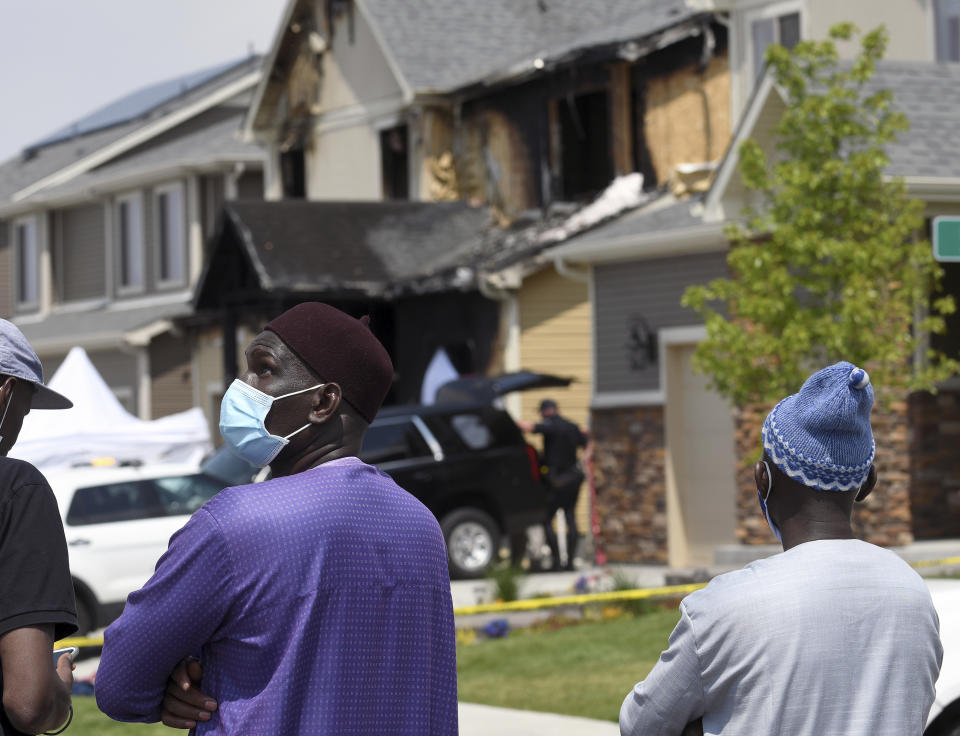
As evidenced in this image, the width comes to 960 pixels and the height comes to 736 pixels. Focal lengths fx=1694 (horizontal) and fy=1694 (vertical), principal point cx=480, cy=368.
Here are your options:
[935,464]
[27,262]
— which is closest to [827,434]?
[935,464]

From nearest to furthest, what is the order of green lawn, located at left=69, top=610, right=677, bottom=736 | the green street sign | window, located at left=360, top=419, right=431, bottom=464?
the green street sign → green lawn, located at left=69, top=610, right=677, bottom=736 → window, located at left=360, top=419, right=431, bottom=464

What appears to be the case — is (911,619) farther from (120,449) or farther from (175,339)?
(175,339)

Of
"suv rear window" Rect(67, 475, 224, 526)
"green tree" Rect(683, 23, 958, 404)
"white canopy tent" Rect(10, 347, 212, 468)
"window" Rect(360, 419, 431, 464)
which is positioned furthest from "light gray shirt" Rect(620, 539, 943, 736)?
"white canopy tent" Rect(10, 347, 212, 468)

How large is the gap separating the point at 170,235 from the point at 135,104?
884cm

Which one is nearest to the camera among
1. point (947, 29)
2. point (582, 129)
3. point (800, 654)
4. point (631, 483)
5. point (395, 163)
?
point (800, 654)

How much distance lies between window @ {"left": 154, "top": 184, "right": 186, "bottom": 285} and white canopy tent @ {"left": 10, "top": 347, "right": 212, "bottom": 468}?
437 inches

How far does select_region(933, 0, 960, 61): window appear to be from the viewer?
1959cm

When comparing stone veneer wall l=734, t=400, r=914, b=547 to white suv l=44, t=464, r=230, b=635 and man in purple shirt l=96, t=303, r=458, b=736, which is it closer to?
white suv l=44, t=464, r=230, b=635

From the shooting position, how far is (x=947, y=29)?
64.5ft

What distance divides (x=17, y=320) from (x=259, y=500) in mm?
33194

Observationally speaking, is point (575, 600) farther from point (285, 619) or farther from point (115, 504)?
point (285, 619)

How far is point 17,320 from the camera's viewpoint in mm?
35375

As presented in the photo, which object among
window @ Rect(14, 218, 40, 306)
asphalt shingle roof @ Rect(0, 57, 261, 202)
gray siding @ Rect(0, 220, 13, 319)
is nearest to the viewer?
window @ Rect(14, 218, 40, 306)

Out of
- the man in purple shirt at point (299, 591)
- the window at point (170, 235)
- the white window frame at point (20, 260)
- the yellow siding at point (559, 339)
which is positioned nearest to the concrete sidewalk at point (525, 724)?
the man in purple shirt at point (299, 591)
